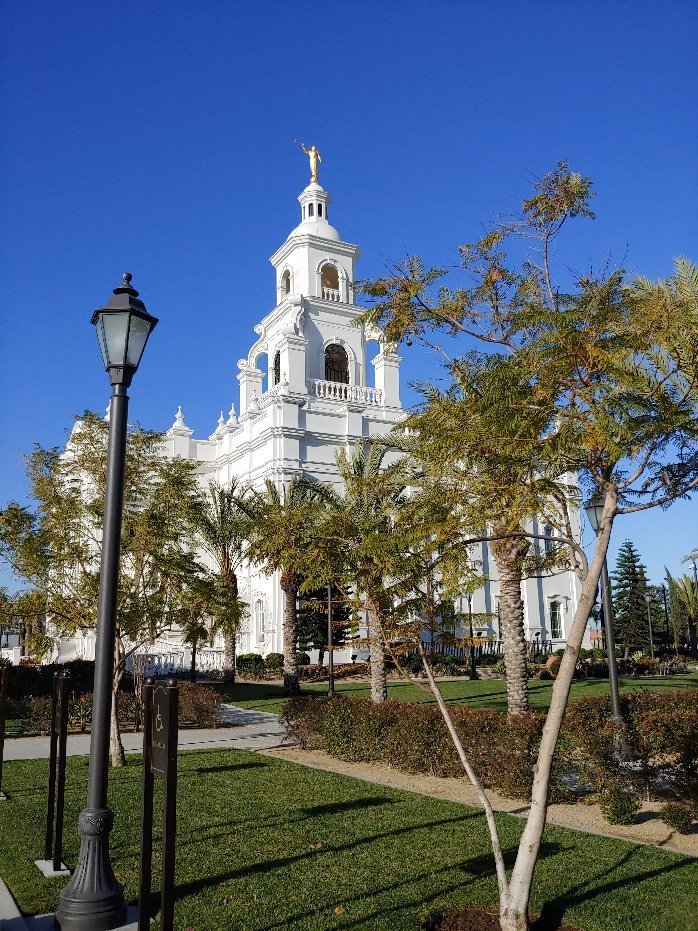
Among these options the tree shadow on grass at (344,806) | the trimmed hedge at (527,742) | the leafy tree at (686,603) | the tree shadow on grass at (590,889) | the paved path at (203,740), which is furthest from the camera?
the leafy tree at (686,603)

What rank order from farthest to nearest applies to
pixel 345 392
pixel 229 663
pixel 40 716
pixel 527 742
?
pixel 345 392, pixel 229 663, pixel 40 716, pixel 527 742

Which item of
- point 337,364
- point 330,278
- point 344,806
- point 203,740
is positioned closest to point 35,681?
point 203,740

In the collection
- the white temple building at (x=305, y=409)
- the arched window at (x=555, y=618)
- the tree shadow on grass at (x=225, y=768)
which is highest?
the white temple building at (x=305, y=409)

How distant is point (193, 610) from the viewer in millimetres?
14117

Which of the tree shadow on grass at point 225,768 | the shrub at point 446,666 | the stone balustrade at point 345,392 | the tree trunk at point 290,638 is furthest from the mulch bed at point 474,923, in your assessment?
the stone balustrade at point 345,392

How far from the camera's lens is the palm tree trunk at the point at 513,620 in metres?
16.5

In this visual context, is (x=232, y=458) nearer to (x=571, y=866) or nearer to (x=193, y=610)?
(x=193, y=610)

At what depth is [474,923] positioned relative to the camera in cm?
590

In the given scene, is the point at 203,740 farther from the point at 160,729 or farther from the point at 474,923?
the point at 160,729

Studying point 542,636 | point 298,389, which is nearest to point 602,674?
point 542,636

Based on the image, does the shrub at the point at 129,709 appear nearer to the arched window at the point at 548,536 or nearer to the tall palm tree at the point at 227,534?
the tall palm tree at the point at 227,534

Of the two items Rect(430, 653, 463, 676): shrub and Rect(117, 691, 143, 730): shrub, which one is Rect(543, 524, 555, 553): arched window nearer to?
Rect(430, 653, 463, 676): shrub

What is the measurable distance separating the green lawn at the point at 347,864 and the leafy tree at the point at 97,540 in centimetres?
343

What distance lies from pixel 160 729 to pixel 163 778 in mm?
348
